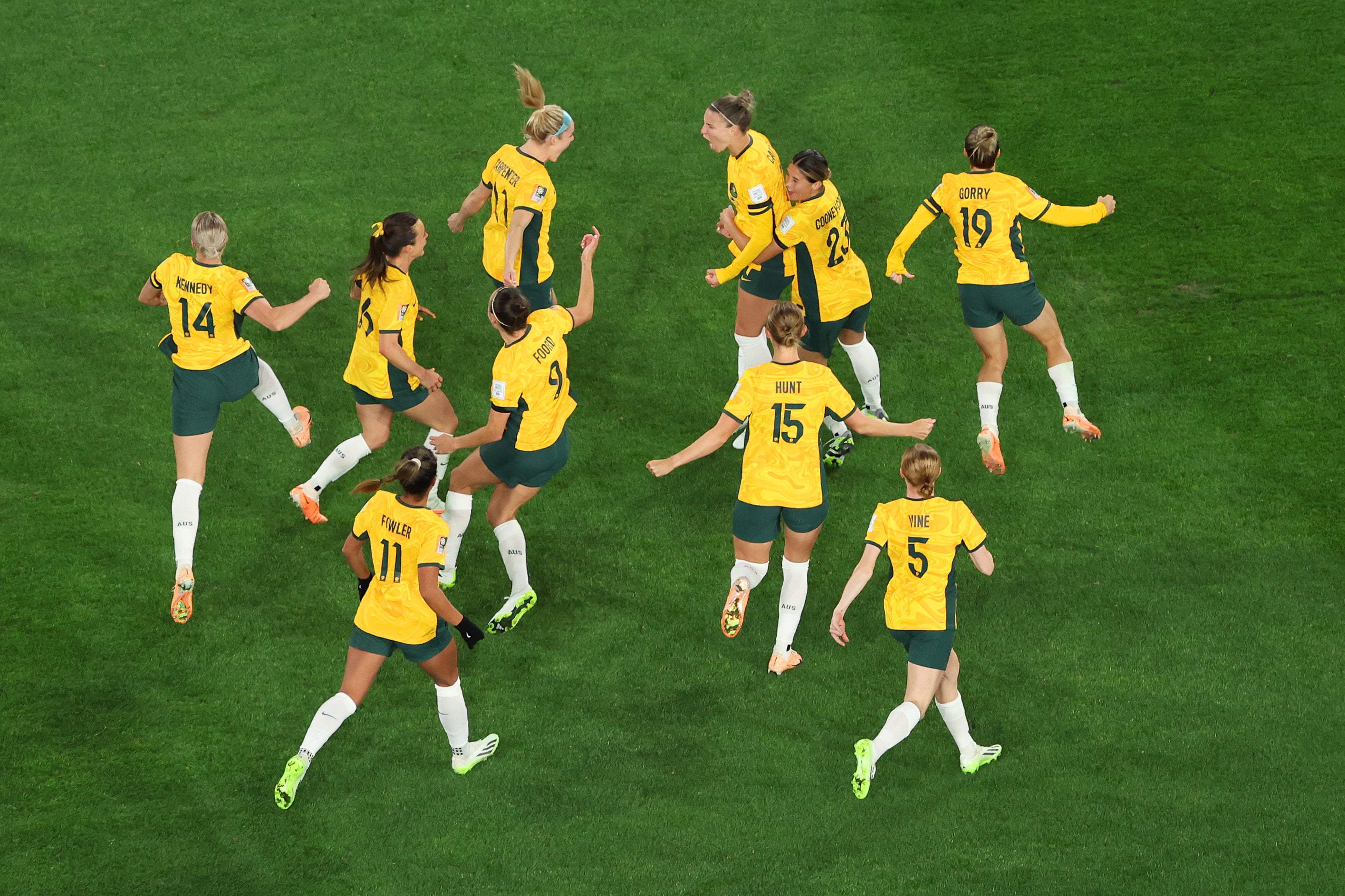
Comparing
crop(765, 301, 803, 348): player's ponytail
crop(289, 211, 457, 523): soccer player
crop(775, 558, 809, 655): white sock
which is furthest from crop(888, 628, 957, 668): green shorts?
crop(289, 211, 457, 523): soccer player

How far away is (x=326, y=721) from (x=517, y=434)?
6.24 ft

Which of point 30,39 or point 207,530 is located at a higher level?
point 30,39

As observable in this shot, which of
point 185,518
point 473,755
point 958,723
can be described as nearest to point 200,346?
point 185,518

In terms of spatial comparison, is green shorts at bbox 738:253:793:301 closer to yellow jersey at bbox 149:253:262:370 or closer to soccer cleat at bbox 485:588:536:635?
soccer cleat at bbox 485:588:536:635

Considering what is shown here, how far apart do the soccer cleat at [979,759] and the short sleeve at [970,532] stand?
116 centimetres

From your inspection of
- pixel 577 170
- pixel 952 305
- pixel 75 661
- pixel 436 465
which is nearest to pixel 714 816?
pixel 436 465

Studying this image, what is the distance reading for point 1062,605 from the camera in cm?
814

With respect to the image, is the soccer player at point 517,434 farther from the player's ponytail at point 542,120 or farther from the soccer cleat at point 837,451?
the soccer cleat at point 837,451

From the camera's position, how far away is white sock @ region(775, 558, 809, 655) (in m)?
7.58

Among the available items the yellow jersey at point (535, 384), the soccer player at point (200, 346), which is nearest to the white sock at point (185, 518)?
the soccer player at point (200, 346)

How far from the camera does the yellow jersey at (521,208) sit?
8.89 metres

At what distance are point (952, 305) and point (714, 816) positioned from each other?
16.8ft

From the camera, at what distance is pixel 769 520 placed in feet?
24.1

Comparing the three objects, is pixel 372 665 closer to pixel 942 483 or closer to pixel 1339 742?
pixel 942 483
